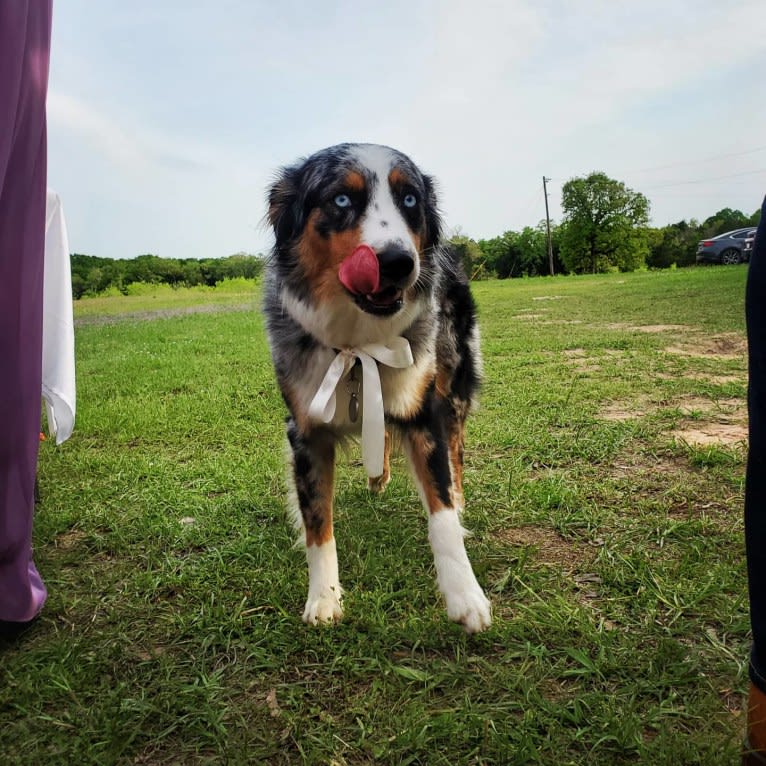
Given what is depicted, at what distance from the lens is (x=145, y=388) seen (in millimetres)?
6516

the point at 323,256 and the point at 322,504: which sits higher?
the point at 323,256

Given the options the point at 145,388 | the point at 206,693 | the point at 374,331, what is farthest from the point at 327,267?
the point at 145,388

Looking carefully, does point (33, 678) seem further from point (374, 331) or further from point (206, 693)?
point (374, 331)

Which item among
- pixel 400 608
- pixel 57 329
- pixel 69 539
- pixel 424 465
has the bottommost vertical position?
pixel 400 608

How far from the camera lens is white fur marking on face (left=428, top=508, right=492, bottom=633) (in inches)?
82.1

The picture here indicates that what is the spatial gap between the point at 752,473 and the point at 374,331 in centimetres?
149

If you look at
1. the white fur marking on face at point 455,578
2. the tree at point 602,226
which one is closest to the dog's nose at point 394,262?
the white fur marking on face at point 455,578

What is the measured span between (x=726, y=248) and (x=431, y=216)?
85.2ft

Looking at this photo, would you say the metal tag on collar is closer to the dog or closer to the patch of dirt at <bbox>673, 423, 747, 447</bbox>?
the dog

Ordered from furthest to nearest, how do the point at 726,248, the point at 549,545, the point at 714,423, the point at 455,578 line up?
the point at 726,248
the point at 714,423
the point at 549,545
the point at 455,578

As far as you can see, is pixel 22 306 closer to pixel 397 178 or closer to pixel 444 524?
pixel 397 178

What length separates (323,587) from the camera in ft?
7.52

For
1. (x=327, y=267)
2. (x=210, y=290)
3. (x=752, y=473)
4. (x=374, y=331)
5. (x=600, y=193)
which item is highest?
(x=600, y=193)

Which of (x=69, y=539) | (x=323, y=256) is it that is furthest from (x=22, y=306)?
(x=69, y=539)
